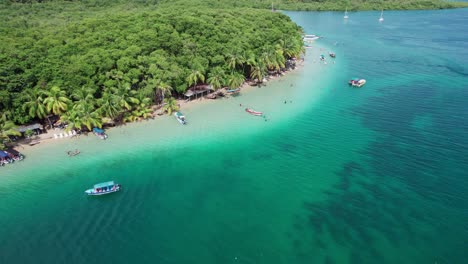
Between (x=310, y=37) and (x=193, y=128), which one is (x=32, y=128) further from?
(x=310, y=37)

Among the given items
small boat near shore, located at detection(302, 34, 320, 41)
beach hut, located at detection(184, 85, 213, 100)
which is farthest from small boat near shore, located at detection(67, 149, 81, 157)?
small boat near shore, located at detection(302, 34, 320, 41)

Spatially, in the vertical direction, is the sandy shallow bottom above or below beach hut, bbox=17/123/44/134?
below

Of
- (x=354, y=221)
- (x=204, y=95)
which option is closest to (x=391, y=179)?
(x=354, y=221)

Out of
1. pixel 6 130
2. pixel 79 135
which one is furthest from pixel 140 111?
pixel 6 130

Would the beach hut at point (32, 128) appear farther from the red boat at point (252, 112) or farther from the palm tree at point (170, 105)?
the red boat at point (252, 112)

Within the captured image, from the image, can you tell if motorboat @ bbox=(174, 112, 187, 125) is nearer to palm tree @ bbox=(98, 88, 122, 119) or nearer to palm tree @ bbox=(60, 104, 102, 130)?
palm tree @ bbox=(98, 88, 122, 119)

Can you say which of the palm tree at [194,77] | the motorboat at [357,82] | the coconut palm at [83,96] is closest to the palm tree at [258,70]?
the palm tree at [194,77]
